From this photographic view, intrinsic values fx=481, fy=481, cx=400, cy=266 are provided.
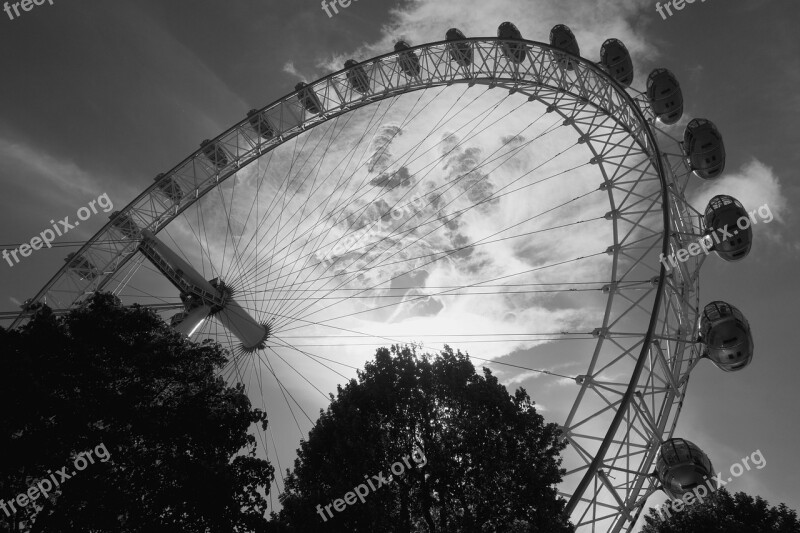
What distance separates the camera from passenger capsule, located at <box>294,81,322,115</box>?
2705 centimetres

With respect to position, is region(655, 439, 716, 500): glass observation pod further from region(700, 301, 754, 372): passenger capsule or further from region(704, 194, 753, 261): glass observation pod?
region(704, 194, 753, 261): glass observation pod

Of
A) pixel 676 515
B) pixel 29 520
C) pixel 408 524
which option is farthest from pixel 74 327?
pixel 676 515

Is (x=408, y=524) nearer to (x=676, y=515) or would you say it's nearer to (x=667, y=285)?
(x=667, y=285)

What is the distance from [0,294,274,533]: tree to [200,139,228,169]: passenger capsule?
47.7 ft

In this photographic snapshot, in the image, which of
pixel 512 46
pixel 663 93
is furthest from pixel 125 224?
pixel 663 93

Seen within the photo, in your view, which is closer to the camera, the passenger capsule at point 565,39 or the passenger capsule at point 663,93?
the passenger capsule at point 663,93

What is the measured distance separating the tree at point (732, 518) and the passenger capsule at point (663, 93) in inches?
748

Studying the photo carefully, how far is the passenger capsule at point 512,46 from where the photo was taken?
79.9ft

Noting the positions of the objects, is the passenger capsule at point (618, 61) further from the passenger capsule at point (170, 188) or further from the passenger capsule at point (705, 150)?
the passenger capsule at point (170, 188)

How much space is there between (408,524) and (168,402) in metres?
8.29

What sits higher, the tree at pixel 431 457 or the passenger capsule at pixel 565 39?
the passenger capsule at pixel 565 39

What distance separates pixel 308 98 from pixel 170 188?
9.53 m

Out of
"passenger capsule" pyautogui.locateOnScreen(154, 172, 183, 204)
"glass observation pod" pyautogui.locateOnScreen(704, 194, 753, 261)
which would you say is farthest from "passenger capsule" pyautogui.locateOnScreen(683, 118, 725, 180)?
"passenger capsule" pyautogui.locateOnScreen(154, 172, 183, 204)

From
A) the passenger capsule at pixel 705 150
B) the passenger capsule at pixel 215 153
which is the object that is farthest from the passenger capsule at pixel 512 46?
the passenger capsule at pixel 215 153
